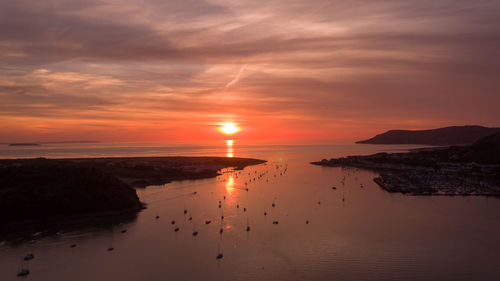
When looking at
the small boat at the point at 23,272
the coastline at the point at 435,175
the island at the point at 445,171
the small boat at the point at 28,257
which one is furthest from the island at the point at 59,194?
the island at the point at 445,171

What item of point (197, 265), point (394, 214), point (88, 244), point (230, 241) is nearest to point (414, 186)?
point (394, 214)

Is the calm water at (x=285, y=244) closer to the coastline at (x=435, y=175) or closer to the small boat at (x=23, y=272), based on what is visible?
the small boat at (x=23, y=272)

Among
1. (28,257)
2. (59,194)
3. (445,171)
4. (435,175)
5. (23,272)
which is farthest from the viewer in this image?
(445,171)

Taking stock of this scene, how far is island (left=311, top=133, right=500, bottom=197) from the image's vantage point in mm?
70188

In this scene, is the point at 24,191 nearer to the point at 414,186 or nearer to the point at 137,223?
the point at 137,223

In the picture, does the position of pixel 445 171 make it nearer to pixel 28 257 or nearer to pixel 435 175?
pixel 435 175

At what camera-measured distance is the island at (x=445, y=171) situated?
70.2 metres

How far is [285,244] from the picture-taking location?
3628cm

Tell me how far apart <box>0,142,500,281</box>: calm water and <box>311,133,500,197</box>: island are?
9640 millimetres

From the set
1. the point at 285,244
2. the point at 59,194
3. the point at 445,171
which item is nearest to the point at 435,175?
the point at 445,171

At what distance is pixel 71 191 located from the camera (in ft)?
157

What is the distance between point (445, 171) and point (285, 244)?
8315cm

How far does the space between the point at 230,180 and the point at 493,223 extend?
58.6 m

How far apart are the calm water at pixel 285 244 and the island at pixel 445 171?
31.6 ft
